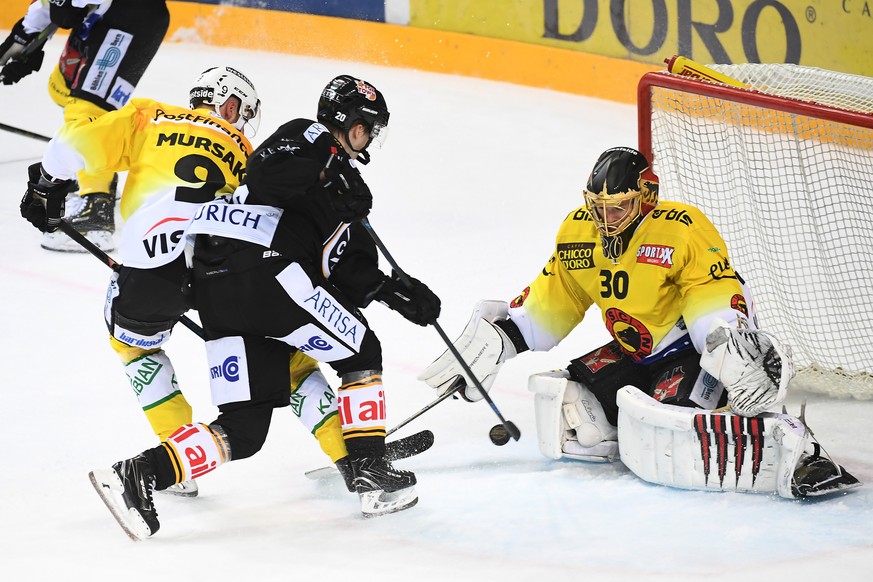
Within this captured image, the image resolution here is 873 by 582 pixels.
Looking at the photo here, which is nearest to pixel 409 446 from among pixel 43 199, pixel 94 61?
pixel 43 199

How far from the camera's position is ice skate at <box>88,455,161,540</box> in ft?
8.59

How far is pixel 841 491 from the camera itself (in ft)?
Result: 9.32

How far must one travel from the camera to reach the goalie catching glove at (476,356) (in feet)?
10.7

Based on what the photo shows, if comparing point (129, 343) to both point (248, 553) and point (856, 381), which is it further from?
point (856, 381)

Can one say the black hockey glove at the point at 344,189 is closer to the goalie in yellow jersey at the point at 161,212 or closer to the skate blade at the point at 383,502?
the goalie in yellow jersey at the point at 161,212

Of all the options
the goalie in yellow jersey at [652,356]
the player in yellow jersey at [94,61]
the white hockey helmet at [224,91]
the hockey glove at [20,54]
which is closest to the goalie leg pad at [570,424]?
the goalie in yellow jersey at [652,356]

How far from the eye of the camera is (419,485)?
10.1 ft

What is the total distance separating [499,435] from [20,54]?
3097mm

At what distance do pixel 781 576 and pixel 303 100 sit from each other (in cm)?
506

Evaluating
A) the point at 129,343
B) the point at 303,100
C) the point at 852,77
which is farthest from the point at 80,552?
the point at 303,100

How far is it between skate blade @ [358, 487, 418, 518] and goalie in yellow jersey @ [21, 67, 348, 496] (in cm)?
18

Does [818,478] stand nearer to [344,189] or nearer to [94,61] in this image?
[344,189]

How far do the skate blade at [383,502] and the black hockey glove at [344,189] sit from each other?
2.03 feet

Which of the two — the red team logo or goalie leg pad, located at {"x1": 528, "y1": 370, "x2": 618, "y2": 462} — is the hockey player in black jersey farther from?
goalie leg pad, located at {"x1": 528, "y1": 370, "x2": 618, "y2": 462}
